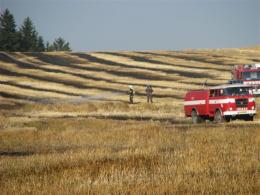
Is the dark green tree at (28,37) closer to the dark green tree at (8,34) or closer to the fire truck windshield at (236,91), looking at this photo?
the dark green tree at (8,34)

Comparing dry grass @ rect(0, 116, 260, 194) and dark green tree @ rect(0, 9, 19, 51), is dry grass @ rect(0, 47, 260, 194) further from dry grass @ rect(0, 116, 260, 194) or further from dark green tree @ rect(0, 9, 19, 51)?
dark green tree @ rect(0, 9, 19, 51)

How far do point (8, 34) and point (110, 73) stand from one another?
4202cm

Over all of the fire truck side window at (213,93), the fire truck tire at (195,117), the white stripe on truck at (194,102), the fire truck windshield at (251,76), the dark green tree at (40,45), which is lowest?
the fire truck tire at (195,117)

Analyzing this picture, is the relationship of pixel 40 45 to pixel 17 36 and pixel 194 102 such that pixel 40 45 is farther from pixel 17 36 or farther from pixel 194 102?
pixel 194 102

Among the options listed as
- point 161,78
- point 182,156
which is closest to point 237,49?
point 161,78

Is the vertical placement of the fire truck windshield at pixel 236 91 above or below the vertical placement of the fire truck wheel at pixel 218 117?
above

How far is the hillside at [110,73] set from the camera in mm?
58062

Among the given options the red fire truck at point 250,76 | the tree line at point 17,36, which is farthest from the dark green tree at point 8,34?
the red fire truck at point 250,76

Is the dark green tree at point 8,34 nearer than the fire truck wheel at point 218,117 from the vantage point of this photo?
No

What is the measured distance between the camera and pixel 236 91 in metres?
33.9

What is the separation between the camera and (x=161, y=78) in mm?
69125

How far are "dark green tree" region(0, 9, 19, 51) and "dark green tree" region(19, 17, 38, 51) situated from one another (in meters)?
2.41

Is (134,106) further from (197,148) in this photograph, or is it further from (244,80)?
(197,148)

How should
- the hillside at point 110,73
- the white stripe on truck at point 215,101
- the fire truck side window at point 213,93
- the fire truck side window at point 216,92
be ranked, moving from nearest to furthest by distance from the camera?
1. the white stripe on truck at point 215,101
2. the fire truck side window at point 216,92
3. the fire truck side window at point 213,93
4. the hillside at point 110,73
